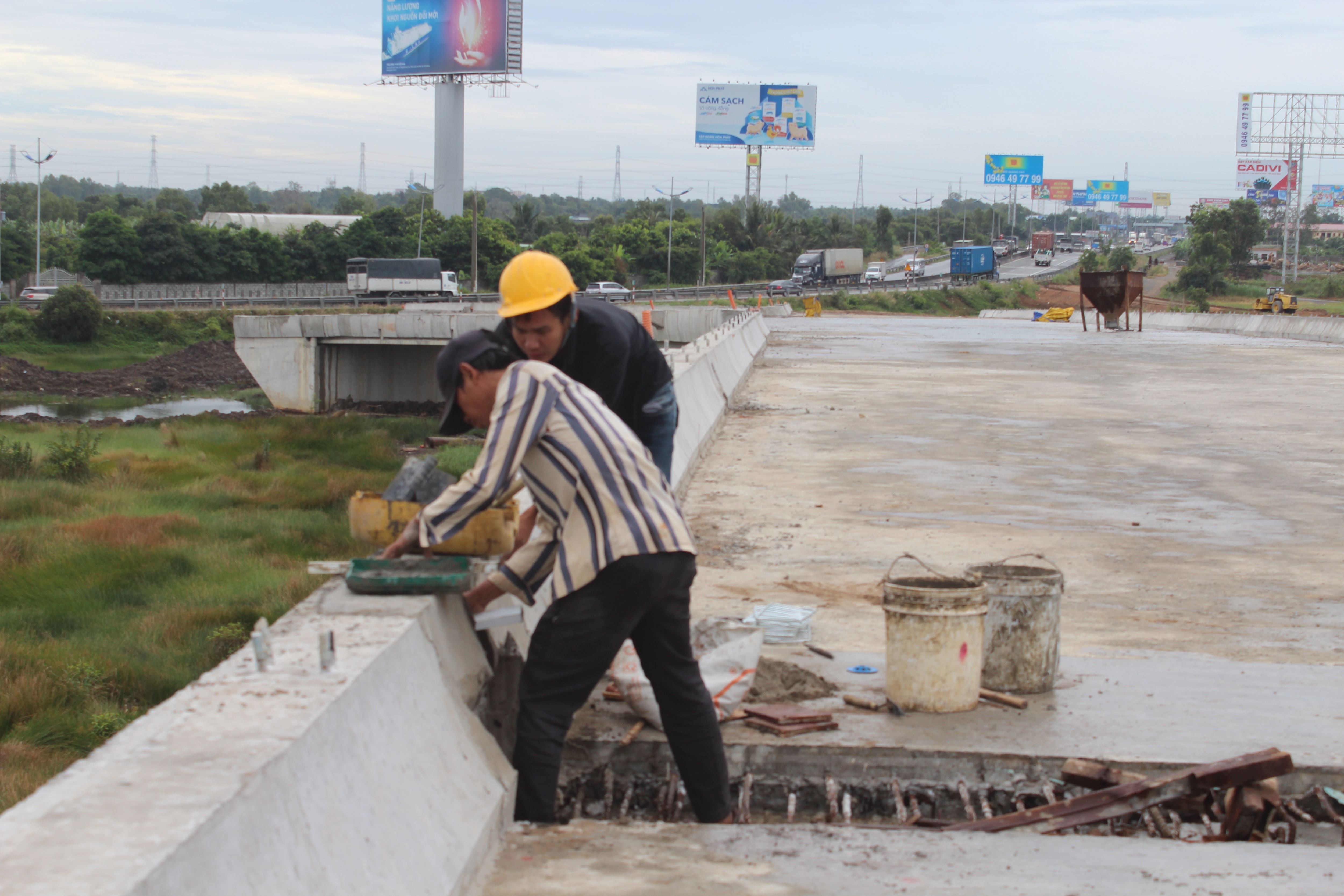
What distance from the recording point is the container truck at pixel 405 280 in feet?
237

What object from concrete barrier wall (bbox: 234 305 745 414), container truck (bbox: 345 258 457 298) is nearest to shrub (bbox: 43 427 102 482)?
concrete barrier wall (bbox: 234 305 745 414)

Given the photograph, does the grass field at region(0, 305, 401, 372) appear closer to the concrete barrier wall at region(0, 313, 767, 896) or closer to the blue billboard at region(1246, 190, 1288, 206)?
the concrete barrier wall at region(0, 313, 767, 896)

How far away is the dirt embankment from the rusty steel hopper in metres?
33.4

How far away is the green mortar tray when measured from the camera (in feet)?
14.8

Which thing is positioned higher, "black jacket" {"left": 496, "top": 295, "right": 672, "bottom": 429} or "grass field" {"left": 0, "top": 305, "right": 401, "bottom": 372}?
"black jacket" {"left": 496, "top": 295, "right": 672, "bottom": 429}

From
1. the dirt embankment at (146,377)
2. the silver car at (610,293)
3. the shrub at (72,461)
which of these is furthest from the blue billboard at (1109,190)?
the shrub at (72,461)

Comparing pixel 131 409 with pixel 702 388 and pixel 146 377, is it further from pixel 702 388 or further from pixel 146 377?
pixel 702 388

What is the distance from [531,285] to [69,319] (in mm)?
61619

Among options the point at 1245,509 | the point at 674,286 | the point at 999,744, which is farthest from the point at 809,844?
the point at 674,286

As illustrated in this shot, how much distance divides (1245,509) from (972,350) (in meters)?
23.0

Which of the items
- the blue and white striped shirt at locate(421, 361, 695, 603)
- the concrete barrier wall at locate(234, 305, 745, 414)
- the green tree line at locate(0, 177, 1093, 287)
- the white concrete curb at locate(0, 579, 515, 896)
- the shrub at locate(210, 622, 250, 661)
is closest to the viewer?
the white concrete curb at locate(0, 579, 515, 896)

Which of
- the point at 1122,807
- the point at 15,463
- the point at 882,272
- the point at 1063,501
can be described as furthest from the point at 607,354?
the point at 882,272

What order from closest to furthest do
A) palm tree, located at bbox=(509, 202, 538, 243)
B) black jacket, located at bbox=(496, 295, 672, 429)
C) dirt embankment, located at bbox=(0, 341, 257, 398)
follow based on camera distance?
black jacket, located at bbox=(496, 295, 672, 429), dirt embankment, located at bbox=(0, 341, 257, 398), palm tree, located at bbox=(509, 202, 538, 243)

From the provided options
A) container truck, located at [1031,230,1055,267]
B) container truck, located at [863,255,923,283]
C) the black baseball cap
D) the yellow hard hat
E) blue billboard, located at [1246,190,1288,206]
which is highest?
blue billboard, located at [1246,190,1288,206]
